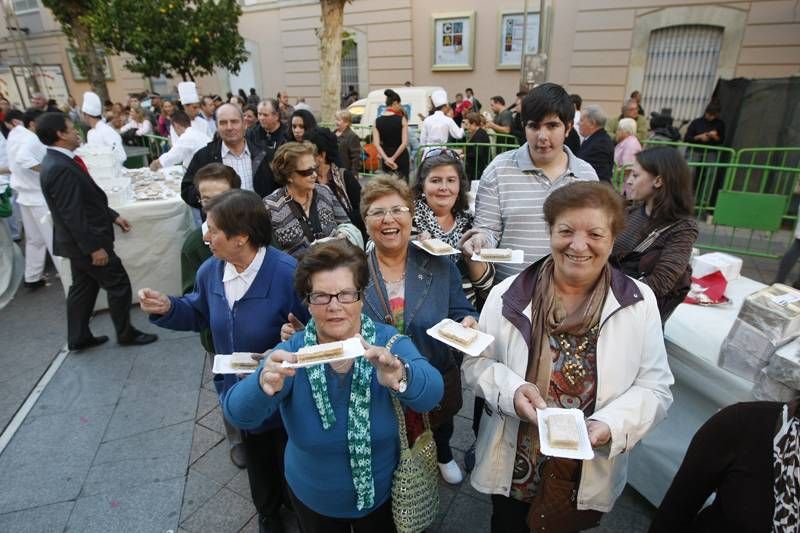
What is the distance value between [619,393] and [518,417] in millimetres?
417

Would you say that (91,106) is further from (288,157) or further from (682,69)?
(682,69)

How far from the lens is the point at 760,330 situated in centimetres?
211

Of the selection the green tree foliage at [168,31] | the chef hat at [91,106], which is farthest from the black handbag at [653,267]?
the green tree foliage at [168,31]

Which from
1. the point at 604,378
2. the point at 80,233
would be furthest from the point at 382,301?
the point at 80,233

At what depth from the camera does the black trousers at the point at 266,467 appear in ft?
8.36

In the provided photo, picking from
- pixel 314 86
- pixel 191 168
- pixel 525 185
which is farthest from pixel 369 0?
Answer: pixel 525 185

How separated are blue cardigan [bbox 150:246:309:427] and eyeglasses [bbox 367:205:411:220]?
0.55m

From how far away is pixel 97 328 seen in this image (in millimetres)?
5309

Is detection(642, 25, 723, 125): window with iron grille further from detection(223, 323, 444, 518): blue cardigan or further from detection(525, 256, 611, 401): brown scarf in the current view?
detection(223, 323, 444, 518): blue cardigan

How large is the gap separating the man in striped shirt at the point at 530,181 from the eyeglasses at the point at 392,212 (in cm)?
52

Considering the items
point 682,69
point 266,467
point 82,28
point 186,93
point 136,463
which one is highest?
point 82,28

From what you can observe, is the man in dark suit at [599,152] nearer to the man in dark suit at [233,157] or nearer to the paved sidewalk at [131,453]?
the paved sidewalk at [131,453]

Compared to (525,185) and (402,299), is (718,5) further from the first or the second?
(402,299)

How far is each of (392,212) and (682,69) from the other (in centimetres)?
1497
